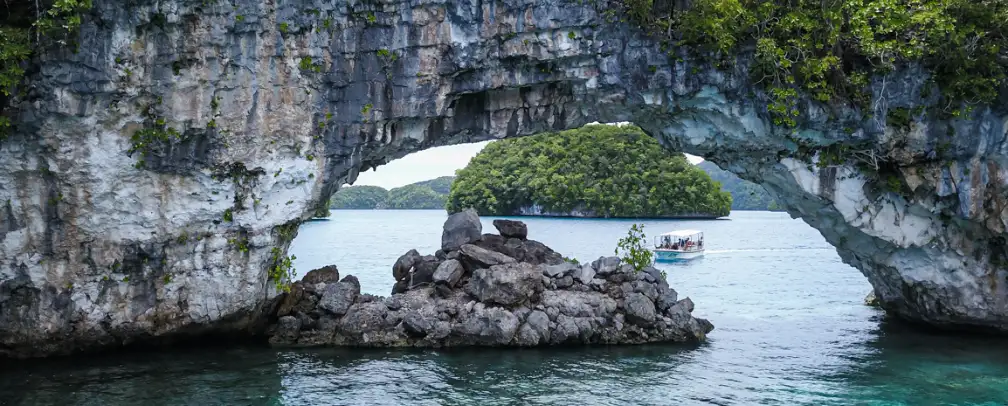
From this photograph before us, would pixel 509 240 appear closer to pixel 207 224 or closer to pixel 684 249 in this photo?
pixel 207 224

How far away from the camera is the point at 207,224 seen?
18.0m

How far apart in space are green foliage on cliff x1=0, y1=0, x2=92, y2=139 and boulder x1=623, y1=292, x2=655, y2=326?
15.0 meters

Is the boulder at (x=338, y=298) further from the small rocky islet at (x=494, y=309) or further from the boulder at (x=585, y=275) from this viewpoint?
the boulder at (x=585, y=275)

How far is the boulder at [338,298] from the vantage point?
20.6 meters

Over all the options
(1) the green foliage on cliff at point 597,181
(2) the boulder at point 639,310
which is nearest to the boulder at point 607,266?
(2) the boulder at point 639,310

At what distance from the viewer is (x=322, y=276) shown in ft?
74.6

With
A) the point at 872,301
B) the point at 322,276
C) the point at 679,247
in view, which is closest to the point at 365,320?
the point at 322,276

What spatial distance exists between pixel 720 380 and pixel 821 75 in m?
7.64

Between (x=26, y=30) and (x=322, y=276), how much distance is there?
33.9ft

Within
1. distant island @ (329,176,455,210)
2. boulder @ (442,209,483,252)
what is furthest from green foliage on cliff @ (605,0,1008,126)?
distant island @ (329,176,455,210)

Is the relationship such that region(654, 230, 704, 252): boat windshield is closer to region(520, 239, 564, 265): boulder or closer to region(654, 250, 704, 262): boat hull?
region(654, 250, 704, 262): boat hull

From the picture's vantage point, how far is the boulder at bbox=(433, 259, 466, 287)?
21.4 metres

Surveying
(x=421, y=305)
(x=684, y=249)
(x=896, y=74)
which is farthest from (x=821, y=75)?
(x=684, y=249)

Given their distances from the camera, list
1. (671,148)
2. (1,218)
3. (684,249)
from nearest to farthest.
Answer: (1,218), (671,148), (684,249)
